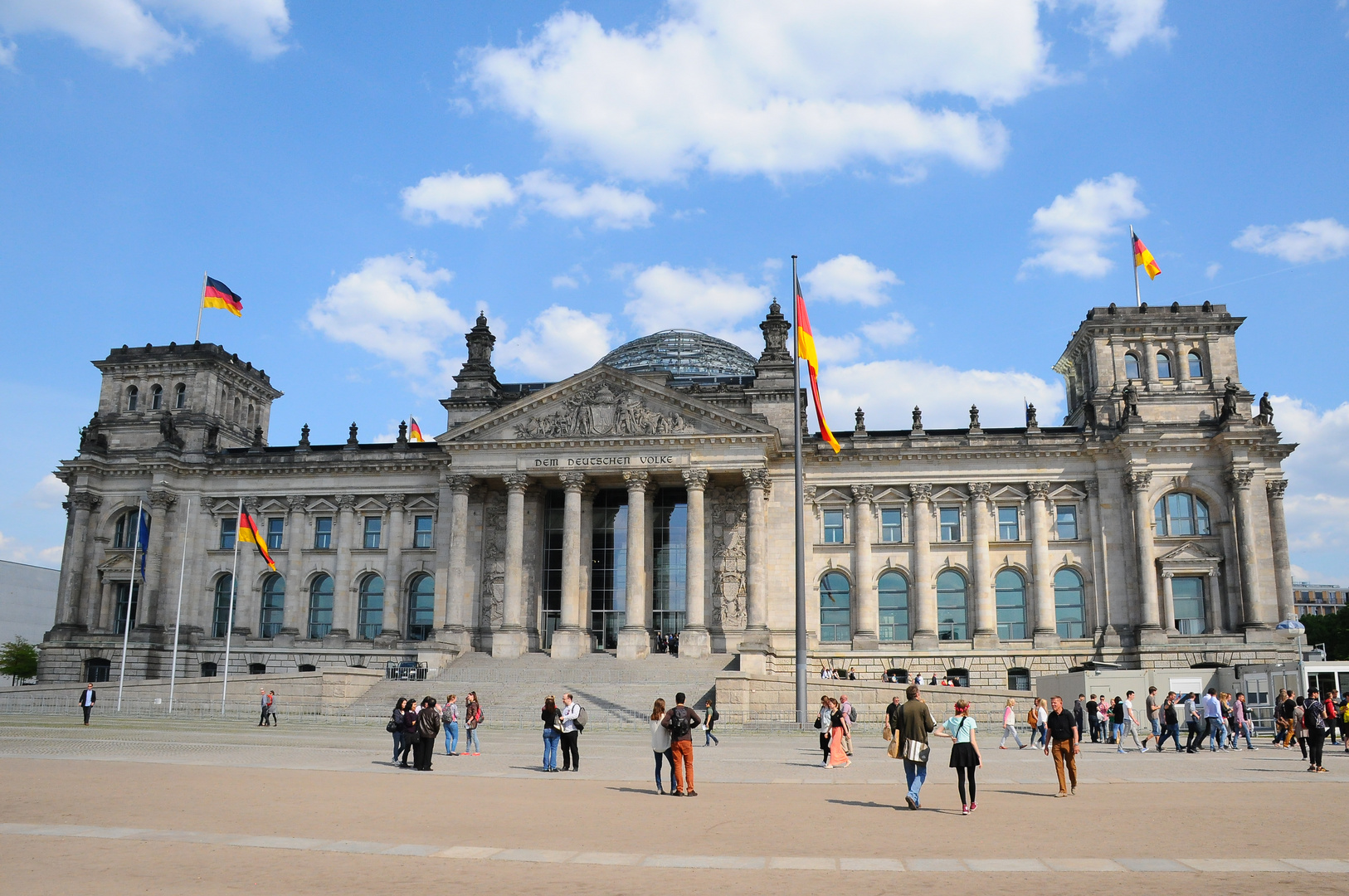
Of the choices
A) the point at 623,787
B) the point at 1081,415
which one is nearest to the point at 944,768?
the point at 623,787

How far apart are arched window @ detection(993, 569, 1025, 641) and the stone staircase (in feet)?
57.1

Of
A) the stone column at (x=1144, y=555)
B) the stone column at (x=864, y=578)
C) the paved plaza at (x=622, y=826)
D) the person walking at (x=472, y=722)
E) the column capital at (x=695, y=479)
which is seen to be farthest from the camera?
the stone column at (x=864, y=578)

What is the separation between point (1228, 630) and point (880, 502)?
790 inches

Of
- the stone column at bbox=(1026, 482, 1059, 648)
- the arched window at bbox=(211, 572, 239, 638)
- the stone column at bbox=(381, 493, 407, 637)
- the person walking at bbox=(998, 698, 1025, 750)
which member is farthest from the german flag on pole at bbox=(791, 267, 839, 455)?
the arched window at bbox=(211, 572, 239, 638)

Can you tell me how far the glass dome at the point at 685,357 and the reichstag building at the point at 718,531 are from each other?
3019mm

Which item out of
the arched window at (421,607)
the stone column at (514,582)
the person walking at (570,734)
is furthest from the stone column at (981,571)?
the person walking at (570,734)

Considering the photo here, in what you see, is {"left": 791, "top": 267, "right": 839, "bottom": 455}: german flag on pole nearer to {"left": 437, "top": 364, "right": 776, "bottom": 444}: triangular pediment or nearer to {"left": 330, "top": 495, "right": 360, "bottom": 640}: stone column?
{"left": 437, "top": 364, "right": 776, "bottom": 444}: triangular pediment

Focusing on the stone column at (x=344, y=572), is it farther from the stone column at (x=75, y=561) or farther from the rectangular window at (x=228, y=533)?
the stone column at (x=75, y=561)

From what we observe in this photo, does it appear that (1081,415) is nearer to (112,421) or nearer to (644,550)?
(644,550)

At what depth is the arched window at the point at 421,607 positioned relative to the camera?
66.3 metres

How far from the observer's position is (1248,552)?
2253 inches

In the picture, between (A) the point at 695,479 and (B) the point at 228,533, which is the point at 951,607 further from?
(B) the point at 228,533

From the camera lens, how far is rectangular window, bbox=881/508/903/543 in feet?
207

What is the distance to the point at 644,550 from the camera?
61688 mm
